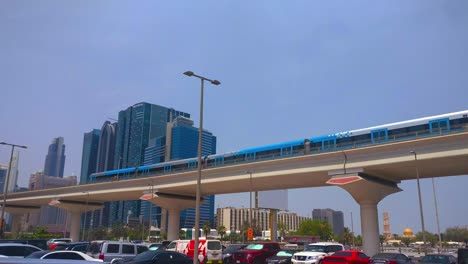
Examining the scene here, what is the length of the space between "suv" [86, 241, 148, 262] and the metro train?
25.3 metres

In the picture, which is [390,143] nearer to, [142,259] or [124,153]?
[142,259]

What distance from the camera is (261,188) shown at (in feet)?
190

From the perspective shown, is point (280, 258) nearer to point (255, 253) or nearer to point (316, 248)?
point (255, 253)

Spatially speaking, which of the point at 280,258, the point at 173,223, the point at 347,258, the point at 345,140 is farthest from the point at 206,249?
the point at 173,223

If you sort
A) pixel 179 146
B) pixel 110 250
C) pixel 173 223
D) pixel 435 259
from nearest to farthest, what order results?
pixel 110 250, pixel 435 259, pixel 173 223, pixel 179 146

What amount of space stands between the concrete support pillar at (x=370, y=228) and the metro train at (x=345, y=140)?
8.03 meters

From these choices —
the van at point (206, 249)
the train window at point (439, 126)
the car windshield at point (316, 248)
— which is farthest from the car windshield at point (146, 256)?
the train window at point (439, 126)

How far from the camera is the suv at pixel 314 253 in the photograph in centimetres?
2528

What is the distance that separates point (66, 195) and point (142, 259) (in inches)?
2573

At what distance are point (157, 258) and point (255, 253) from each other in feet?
35.6

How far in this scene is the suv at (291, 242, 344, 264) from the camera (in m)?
25.3

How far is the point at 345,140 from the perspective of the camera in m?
42.6

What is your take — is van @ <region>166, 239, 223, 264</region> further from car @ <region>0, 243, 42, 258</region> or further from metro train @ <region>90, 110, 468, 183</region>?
metro train @ <region>90, 110, 468, 183</region>

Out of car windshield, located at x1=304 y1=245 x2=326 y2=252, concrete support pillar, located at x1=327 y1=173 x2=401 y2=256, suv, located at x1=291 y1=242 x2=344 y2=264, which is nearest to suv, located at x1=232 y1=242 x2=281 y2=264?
suv, located at x1=291 y1=242 x2=344 y2=264
